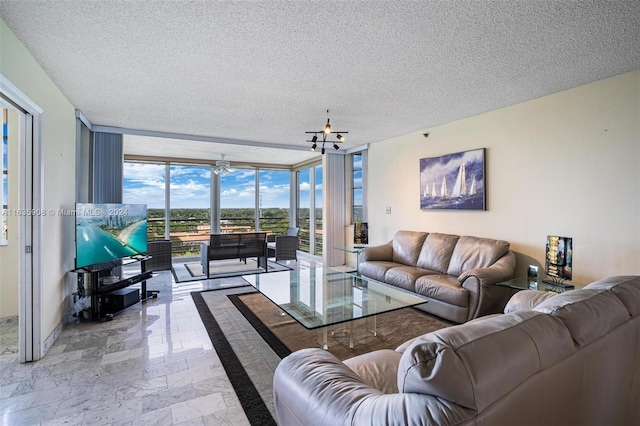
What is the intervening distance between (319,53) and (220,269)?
16.4ft

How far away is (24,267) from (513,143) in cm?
521

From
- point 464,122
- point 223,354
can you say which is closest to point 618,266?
point 464,122

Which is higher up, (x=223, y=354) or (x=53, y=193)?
(x=53, y=193)

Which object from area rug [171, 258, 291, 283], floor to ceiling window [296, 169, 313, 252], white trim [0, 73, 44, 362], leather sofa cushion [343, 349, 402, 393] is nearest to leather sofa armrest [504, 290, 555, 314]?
leather sofa cushion [343, 349, 402, 393]

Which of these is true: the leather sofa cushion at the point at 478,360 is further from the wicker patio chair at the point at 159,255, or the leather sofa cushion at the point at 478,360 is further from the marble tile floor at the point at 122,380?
the wicker patio chair at the point at 159,255

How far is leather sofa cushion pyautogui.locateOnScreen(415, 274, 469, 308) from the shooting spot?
10.6ft

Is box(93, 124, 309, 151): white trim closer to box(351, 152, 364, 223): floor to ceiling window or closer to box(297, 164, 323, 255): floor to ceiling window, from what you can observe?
box(351, 152, 364, 223): floor to ceiling window

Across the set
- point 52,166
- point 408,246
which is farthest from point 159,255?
point 408,246

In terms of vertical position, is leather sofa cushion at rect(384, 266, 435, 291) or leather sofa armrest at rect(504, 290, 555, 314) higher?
leather sofa armrest at rect(504, 290, 555, 314)

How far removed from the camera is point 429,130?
488 centimetres

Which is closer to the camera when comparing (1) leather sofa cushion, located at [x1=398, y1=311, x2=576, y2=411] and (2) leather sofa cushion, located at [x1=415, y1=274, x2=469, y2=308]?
(1) leather sofa cushion, located at [x1=398, y1=311, x2=576, y2=411]

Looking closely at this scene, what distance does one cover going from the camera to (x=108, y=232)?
3760 mm

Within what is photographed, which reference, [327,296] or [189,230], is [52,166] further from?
[189,230]

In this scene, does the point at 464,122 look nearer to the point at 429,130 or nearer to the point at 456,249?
the point at 429,130
